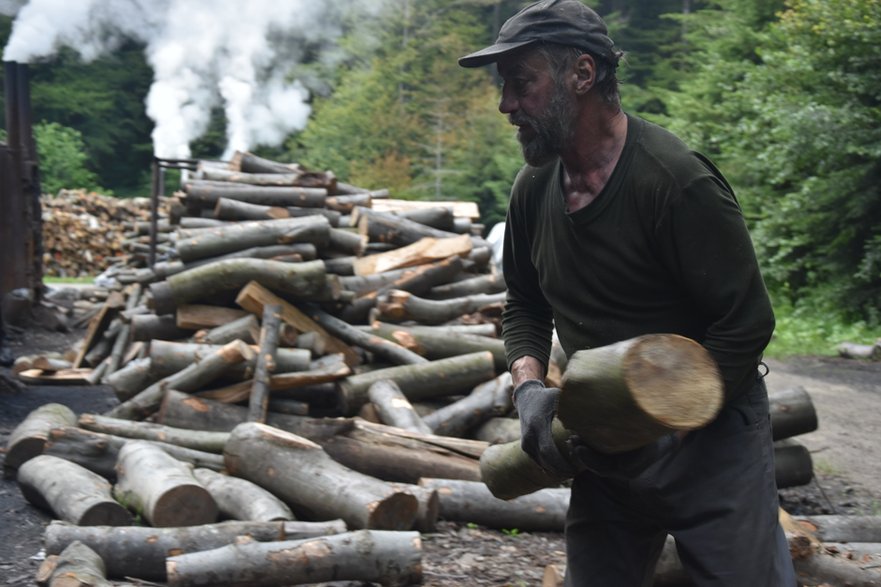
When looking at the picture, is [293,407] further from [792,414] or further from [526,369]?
[526,369]

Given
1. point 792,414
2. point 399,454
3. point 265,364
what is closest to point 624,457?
point 399,454

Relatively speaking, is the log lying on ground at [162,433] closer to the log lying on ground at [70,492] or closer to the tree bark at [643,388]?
the log lying on ground at [70,492]

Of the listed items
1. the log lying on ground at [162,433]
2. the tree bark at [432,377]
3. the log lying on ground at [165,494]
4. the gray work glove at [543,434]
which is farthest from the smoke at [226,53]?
the gray work glove at [543,434]

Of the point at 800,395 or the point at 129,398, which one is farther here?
the point at 129,398

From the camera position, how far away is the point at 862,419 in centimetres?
938

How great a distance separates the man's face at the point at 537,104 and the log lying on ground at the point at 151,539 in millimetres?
2768

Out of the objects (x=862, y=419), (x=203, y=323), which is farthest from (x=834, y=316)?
(x=203, y=323)

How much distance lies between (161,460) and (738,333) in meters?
4.14

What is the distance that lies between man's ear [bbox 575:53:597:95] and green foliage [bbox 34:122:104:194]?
35002 millimetres

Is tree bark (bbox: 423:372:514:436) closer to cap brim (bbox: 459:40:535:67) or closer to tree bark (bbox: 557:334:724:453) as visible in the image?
cap brim (bbox: 459:40:535:67)

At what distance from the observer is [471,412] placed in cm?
744

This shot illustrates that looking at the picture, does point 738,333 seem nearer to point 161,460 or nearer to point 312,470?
point 312,470

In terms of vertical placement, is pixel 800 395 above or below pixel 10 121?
below

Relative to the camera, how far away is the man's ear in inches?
108
